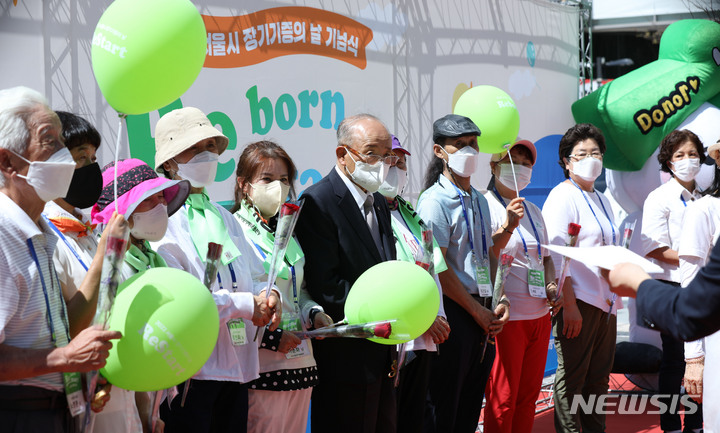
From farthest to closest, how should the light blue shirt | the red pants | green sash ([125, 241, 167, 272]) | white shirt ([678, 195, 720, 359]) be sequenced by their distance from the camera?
the red pants, the light blue shirt, white shirt ([678, 195, 720, 359]), green sash ([125, 241, 167, 272])

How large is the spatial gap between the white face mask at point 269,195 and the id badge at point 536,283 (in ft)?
5.65

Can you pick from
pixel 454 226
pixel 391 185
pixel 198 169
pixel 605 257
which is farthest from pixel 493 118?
pixel 605 257

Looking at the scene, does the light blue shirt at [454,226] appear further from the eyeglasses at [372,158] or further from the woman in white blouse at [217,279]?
the woman in white blouse at [217,279]

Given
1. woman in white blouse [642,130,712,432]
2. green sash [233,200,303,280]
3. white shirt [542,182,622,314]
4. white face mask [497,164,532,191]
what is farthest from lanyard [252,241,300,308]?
woman in white blouse [642,130,712,432]

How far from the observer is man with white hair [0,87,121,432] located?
1982 millimetres

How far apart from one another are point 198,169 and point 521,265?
2141 millimetres

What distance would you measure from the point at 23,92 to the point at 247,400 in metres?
A: 1.45

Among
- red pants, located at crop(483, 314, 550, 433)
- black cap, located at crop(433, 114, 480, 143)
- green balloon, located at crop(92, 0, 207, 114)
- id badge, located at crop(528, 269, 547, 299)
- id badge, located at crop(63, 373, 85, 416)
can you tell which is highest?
green balloon, located at crop(92, 0, 207, 114)

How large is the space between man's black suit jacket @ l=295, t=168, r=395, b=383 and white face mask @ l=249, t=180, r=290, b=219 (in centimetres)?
12

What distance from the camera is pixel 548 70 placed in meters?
7.29

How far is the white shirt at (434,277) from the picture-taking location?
3.62 m

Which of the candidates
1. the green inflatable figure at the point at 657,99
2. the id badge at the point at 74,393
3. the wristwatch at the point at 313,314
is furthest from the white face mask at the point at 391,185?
the green inflatable figure at the point at 657,99

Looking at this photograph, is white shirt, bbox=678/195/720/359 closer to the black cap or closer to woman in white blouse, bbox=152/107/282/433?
the black cap

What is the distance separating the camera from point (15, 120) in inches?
80.4
